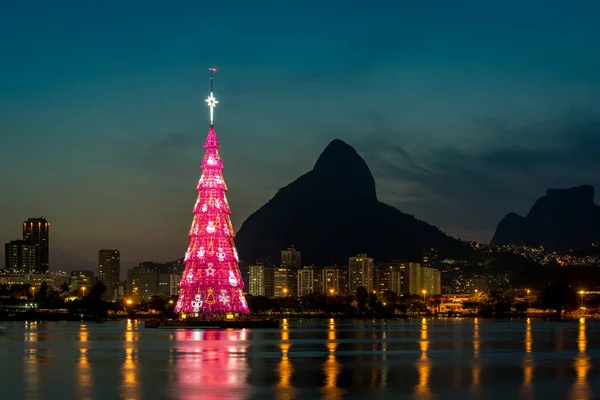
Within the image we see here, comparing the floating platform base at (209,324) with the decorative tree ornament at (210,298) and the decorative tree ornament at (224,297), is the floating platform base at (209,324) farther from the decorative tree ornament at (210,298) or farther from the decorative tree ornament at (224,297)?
the decorative tree ornament at (210,298)

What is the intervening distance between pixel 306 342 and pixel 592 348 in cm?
2407

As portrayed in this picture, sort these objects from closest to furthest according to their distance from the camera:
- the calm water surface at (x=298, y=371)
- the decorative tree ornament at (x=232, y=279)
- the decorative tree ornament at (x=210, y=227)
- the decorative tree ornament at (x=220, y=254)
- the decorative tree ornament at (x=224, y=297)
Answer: the calm water surface at (x=298, y=371) → the decorative tree ornament at (x=210, y=227) → the decorative tree ornament at (x=220, y=254) → the decorative tree ornament at (x=232, y=279) → the decorative tree ornament at (x=224, y=297)

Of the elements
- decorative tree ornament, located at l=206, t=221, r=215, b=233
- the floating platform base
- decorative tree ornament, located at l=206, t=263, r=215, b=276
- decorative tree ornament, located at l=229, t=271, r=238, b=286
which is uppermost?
decorative tree ornament, located at l=206, t=221, r=215, b=233

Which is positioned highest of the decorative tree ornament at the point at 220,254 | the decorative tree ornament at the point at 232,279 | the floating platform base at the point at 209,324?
the decorative tree ornament at the point at 220,254

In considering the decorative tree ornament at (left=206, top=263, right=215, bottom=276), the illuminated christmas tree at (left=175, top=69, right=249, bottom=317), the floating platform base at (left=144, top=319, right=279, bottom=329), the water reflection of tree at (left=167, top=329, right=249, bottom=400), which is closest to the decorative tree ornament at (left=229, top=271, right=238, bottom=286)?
the illuminated christmas tree at (left=175, top=69, right=249, bottom=317)

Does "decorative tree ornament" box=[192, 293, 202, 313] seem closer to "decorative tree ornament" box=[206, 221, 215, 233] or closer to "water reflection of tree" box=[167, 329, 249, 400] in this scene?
"decorative tree ornament" box=[206, 221, 215, 233]

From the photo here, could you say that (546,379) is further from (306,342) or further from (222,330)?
(222,330)

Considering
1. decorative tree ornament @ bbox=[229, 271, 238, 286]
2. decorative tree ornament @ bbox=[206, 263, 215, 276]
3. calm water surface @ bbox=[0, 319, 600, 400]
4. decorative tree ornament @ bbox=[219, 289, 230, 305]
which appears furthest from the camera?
decorative tree ornament @ bbox=[219, 289, 230, 305]

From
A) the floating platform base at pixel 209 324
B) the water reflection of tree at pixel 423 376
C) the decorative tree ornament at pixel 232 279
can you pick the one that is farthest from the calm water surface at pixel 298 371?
the floating platform base at pixel 209 324

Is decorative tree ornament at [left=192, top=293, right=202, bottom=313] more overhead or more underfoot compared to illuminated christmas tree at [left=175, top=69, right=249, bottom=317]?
more underfoot

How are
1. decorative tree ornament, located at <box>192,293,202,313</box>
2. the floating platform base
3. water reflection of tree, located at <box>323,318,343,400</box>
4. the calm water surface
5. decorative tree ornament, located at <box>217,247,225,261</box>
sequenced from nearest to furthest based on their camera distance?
water reflection of tree, located at <box>323,318,343,400</box> < the calm water surface < decorative tree ornament, located at <box>217,247,225,261</box> < the floating platform base < decorative tree ornament, located at <box>192,293,202,313</box>

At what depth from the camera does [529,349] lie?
72.6m

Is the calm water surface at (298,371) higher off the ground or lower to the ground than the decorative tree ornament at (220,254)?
lower

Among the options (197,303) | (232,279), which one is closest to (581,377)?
(232,279)
